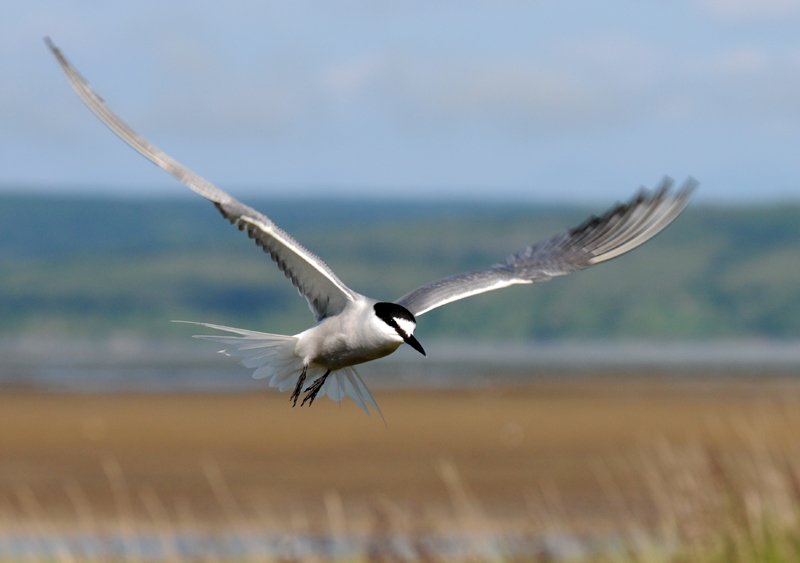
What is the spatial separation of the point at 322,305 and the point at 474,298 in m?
98.6

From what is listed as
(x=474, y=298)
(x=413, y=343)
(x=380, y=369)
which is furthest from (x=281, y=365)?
(x=474, y=298)

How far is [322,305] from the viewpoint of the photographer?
394 centimetres

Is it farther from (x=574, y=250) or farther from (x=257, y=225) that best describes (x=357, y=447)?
(x=257, y=225)

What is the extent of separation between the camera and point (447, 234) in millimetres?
147125

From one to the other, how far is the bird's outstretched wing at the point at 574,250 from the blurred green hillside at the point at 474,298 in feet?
313

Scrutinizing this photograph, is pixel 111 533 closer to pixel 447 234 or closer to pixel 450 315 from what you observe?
pixel 450 315

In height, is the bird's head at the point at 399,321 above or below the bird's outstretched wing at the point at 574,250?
below

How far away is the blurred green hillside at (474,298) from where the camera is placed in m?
114

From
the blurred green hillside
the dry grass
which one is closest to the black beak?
the dry grass

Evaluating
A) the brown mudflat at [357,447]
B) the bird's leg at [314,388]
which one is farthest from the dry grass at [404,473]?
the bird's leg at [314,388]

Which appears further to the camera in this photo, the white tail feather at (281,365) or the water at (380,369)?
the water at (380,369)

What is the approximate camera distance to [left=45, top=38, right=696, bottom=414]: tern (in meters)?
3.26

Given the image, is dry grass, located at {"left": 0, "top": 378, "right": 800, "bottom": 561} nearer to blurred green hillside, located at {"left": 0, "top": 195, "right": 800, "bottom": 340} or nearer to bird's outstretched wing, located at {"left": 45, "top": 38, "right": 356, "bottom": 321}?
bird's outstretched wing, located at {"left": 45, "top": 38, "right": 356, "bottom": 321}

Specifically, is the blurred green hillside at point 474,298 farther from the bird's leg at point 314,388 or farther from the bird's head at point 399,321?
the bird's head at point 399,321
